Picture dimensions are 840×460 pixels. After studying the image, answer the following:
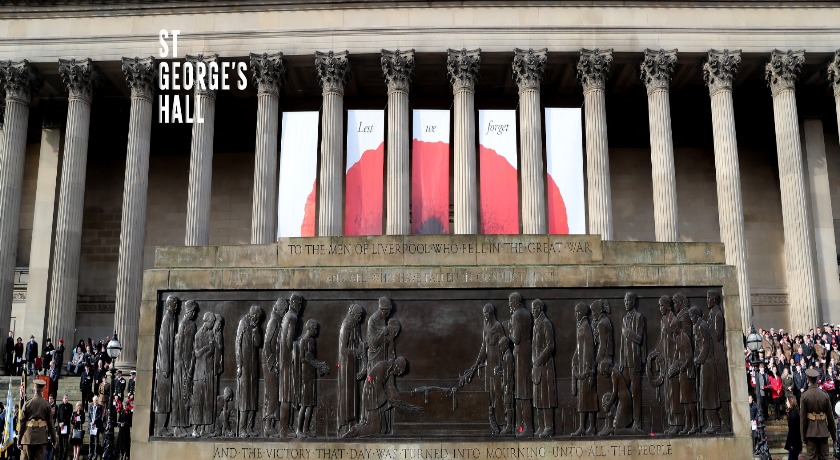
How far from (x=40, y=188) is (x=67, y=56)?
7.83 metres

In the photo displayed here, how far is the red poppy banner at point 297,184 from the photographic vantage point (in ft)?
123

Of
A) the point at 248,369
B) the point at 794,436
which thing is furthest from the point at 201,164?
the point at 794,436

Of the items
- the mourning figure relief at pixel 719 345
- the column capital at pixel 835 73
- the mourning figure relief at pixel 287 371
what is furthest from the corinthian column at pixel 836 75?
the mourning figure relief at pixel 287 371

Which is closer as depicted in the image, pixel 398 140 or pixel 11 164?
pixel 398 140

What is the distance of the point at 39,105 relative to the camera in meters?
45.2

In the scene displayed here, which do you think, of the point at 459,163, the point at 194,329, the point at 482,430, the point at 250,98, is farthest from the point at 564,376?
the point at 250,98

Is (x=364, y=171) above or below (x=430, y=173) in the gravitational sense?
above

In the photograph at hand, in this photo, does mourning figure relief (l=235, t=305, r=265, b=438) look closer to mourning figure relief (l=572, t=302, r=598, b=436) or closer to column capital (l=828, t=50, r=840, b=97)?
mourning figure relief (l=572, t=302, r=598, b=436)

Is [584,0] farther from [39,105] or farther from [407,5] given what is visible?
[39,105]

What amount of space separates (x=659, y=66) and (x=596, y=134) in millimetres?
4596

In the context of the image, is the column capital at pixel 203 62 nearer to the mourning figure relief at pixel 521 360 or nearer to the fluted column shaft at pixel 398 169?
the fluted column shaft at pixel 398 169

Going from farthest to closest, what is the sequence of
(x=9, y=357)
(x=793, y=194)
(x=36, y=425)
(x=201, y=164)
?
(x=201, y=164) → (x=793, y=194) → (x=9, y=357) → (x=36, y=425)

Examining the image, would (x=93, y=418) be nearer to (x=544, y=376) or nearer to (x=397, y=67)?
(x=544, y=376)

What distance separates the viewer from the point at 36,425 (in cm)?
Result: 1588
